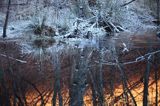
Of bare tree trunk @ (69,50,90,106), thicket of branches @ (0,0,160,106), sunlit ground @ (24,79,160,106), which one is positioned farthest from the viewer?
thicket of branches @ (0,0,160,106)

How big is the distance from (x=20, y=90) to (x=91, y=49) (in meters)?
A: 3.32

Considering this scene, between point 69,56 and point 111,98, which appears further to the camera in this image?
point 69,56

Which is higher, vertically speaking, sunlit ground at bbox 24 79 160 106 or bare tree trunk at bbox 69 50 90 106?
bare tree trunk at bbox 69 50 90 106

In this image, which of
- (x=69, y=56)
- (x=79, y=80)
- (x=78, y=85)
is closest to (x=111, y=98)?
(x=78, y=85)

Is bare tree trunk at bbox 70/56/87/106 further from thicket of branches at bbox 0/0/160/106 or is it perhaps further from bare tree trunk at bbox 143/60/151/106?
bare tree trunk at bbox 143/60/151/106

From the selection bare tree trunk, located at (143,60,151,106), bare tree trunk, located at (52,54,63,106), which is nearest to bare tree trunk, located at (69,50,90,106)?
bare tree trunk, located at (52,54,63,106)

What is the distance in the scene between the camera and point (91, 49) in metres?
10.0

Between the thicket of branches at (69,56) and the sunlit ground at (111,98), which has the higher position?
the thicket of branches at (69,56)

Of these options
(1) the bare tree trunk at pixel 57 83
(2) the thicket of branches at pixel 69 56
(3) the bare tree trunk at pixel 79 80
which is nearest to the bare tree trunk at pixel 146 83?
(2) the thicket of branches at pixel 69 56

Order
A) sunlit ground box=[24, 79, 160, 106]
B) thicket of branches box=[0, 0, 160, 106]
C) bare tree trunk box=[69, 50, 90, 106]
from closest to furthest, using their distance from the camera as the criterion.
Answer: sunlit ground box=[24, 79, 160, 106]
bare tree trunk box=[69, 50, 90, 106]
thicket of branches box=[0, 0, 160, 106]

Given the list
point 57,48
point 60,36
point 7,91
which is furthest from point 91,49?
point 7,91

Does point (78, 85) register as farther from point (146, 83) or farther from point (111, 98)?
point (146, 83)

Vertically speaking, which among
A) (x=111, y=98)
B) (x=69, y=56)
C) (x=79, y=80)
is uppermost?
(x=69, y=56)

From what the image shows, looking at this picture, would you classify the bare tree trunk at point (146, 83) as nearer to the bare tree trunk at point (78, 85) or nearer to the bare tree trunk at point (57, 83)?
the bare tree trunk at point (78, 85)
